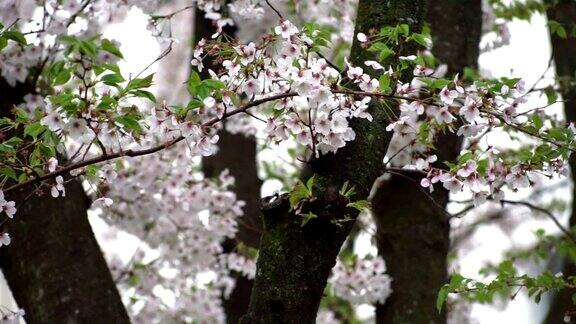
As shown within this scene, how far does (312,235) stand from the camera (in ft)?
9.16

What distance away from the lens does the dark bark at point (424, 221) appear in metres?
4.27

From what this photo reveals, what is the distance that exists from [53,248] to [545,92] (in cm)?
297

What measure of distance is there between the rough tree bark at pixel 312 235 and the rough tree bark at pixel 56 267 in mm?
1135

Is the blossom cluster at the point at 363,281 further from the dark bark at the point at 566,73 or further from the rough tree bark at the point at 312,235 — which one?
the rough tree bark at the point at 312,235

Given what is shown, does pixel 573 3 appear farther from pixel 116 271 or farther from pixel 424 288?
pixel 116 271

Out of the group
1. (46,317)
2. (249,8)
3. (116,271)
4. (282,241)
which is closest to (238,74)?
(282,241)

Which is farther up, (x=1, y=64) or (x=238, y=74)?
(x=1, y=64)

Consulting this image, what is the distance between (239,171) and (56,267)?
7.68 ft

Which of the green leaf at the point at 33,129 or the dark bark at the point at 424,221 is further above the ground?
the dark bark at the point at 424,221

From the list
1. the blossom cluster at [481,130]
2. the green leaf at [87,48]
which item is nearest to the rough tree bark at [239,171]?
the blossom cluster at [481,130]

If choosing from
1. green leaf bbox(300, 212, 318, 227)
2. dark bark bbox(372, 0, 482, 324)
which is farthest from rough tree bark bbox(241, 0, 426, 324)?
dark bark bbox(372, 0, 482, 324)

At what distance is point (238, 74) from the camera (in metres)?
2.55

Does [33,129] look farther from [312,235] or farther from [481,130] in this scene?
[481,130]

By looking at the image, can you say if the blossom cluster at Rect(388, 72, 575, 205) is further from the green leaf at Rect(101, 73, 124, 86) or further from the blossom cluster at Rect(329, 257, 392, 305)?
the blossom cluster at Rect(329, 257, 392, 305)
